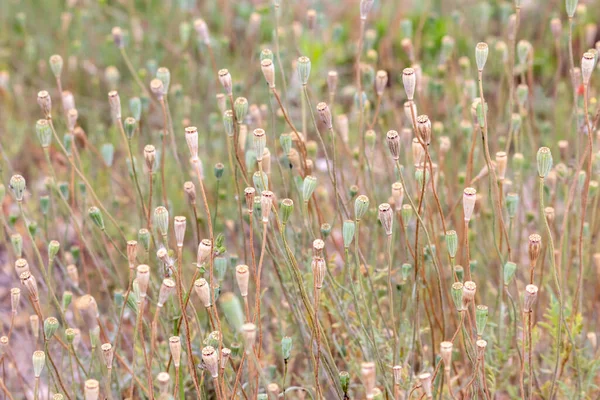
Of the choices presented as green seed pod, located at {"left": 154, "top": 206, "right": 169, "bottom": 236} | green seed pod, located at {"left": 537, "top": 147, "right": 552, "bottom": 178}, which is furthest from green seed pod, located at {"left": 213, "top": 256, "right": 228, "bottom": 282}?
green seed pod, located at {"left": 537, "top": 147, "right": 552, "bottom": 178}

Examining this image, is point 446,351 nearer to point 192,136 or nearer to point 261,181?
point 261,181

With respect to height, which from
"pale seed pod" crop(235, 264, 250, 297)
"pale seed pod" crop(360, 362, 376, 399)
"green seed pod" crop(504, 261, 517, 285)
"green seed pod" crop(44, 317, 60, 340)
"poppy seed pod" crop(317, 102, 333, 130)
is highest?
"poppy seed pod" crop(317, 102, 333, 130)

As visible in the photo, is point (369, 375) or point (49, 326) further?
point (49, 326)

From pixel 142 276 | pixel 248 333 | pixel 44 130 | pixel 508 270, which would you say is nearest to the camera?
pixel 248 333

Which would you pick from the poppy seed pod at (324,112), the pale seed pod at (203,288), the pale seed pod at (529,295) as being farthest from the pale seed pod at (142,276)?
the pale seed pod at (529,295)

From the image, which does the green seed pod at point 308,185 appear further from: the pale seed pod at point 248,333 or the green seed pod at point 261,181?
the pale seed pod at point 248,333

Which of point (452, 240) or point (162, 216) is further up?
point (162, 216)

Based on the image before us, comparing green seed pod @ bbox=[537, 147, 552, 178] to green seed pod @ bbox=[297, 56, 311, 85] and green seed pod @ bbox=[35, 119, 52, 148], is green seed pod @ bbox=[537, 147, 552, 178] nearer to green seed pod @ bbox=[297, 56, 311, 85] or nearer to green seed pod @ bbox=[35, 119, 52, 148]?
green seed pod @ bbox=[297, 56, 311, 85]

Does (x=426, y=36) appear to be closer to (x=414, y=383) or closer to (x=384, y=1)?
(x=384, y=1)

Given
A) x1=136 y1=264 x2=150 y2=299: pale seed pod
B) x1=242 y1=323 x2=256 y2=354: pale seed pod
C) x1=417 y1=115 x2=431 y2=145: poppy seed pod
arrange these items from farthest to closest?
x1=417 y1=115 x2=431 y2=145: poppy seed pod < x1=136 y1=264 x2=150 y2=299: pale seed pod < x1=242 y1=323 x2=256 y2=354: pale seed pod

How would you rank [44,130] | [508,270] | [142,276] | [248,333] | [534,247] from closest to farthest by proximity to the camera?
[248,333]
[142,276]
[534,247]
[508,270]
[44,130]

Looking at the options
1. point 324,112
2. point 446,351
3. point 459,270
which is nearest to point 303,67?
point 324,112

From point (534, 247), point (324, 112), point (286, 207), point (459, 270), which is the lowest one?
point (459, 270)

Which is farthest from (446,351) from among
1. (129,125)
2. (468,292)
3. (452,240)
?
(129,125)
